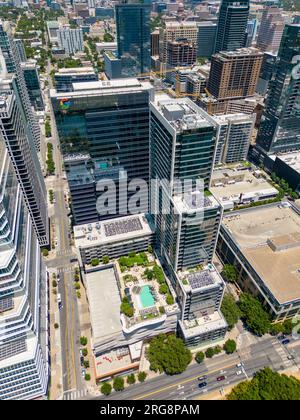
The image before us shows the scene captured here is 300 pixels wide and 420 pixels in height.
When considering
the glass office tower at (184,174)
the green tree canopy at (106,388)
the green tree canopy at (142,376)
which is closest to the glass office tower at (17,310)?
the green tree canopy at (106,388)

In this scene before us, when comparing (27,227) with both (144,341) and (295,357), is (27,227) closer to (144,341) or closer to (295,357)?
(144,341)

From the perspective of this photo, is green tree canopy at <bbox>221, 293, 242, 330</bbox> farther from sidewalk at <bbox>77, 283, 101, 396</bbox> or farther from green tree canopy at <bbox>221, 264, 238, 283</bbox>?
sidewalk at <bbox>77, 283, 101, 396</bbox>

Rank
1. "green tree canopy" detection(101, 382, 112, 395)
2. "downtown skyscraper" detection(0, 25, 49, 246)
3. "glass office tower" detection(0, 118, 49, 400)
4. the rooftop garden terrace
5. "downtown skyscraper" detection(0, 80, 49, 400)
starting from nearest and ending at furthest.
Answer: "glass office tower" detection(0, 118, 49, 400)
"downtown skyscraper" detection(0, 80, 49, 400)
"green tree canopy" detection(101, 382, 112, 395)
"downtown skyscraper" detection(0, 25, 49, 246)
the rooftop garden terrace

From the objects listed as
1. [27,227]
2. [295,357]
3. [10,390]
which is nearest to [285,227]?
[295,357]

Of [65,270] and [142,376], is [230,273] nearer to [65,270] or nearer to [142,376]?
Answer: [142,376]

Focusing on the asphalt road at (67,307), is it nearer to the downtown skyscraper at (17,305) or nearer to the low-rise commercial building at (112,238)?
the downtown skyscraper at (17,305)

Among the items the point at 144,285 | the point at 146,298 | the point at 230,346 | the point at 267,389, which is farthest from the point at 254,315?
the point at 144,285

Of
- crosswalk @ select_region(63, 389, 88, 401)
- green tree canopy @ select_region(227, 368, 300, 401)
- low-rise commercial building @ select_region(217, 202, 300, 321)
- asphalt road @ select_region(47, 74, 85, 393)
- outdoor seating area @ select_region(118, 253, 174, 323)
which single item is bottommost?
crosswalk @ select_region(63, 389, 88, 401)

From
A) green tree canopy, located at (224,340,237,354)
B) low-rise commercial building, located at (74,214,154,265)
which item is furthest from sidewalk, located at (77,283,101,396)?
green tree canopy, located at (224,340,237,354)
